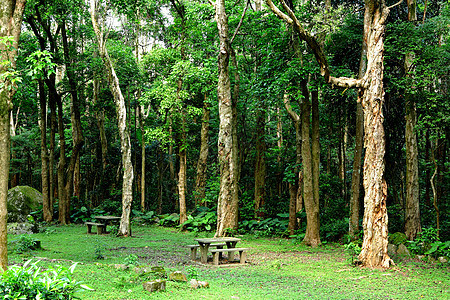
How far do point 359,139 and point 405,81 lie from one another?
2.26 meters

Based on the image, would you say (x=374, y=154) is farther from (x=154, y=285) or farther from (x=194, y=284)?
(x=154, y=285)

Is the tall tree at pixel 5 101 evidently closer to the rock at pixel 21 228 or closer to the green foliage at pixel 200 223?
the rock at pixel 21 228

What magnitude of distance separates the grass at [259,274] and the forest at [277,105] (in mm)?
1029

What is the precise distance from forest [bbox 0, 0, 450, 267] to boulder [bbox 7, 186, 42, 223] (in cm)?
95

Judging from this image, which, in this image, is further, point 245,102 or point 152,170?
point 152,170

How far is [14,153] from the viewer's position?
25.2 m

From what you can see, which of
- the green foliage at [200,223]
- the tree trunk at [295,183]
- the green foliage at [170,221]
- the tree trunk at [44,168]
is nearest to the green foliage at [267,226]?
the tree trunk at [295,183]

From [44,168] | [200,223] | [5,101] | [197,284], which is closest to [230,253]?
[197,284]

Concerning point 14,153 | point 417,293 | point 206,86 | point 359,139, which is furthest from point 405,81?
point 14,153

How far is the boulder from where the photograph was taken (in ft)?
62.9

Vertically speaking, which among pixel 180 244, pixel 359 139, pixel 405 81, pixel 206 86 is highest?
pixel 206 86

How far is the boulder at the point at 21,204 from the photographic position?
19.2m

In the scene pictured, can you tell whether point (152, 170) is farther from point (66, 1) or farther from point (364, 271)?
point (364, 271)

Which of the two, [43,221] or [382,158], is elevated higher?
[382,158]
